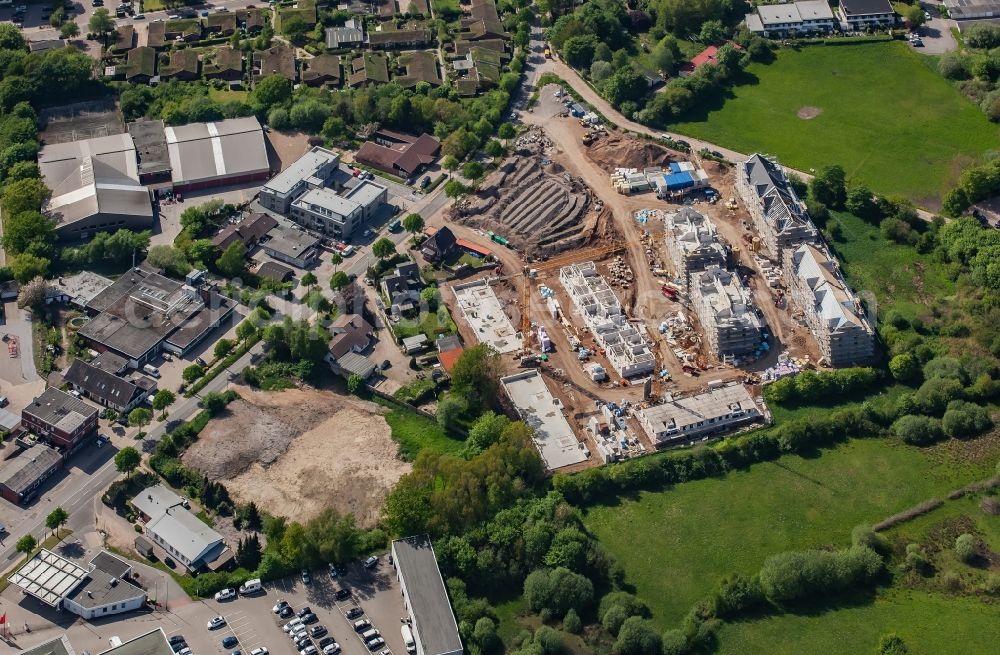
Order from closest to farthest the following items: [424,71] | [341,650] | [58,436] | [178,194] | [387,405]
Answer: [341,650] → [58,436] → [387,405] → [178,194] → [424,71]

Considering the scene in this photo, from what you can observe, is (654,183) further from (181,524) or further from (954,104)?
(181,524)

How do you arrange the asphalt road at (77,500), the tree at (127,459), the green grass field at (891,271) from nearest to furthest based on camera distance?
the asphalt road at (77,500) → the tree at (127,459) → the green grass field at (891,271)

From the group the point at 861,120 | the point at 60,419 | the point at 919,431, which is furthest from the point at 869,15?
the point at 60,419

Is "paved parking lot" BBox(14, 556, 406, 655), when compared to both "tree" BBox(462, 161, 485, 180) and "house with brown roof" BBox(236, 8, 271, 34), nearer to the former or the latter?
"tree" BBox(462, 161, 485, 180)

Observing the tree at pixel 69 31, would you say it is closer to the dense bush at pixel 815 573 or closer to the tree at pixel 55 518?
the tree at pixel 55 518

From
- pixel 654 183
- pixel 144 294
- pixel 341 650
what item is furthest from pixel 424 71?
pixel 341 650

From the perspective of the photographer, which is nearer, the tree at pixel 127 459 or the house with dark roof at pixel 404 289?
the tree at pixel 127 459

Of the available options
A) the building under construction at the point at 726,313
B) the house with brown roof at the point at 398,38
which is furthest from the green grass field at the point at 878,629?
the house with brown roof at the point at 398,38
